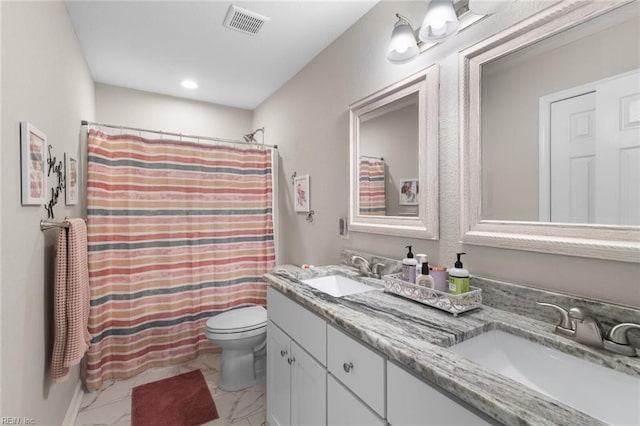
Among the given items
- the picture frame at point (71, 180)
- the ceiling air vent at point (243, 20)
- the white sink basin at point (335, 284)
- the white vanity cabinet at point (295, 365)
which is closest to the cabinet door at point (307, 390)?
the white vanity cabinet at point (295, 365)

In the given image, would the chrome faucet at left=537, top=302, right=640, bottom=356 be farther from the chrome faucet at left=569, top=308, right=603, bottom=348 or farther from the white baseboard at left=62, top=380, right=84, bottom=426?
the white baseboard at left=62, top=380, right=84, bottom=426

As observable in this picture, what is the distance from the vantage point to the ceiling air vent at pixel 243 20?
66.6 inches

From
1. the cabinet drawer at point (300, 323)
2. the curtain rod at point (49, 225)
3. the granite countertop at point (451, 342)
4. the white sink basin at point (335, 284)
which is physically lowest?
the cabinet drawer at point (300, 323)

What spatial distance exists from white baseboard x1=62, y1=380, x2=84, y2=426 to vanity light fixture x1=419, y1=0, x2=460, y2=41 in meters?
2.70

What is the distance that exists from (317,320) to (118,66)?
260cm

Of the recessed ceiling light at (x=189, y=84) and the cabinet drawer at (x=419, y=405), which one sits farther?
the recessed ceiling light at (x=189, y=84)

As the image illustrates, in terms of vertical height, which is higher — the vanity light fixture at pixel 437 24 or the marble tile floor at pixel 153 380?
the vanity light fixture at pixel 437 24

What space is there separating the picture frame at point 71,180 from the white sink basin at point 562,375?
6.96 ft

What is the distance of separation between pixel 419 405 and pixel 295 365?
0.74m

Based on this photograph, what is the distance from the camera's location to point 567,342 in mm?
806

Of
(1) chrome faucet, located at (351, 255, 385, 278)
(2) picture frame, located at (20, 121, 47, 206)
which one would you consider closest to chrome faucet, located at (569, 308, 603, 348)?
(1) chrome faucet, located at (351, 255, 385, 278)

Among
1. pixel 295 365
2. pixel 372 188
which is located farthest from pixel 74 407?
pixel 372 188

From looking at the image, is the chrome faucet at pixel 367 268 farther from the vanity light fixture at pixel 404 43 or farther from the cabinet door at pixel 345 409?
the vanity light fixture at pixel 404 43

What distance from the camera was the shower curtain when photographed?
6.82ft
